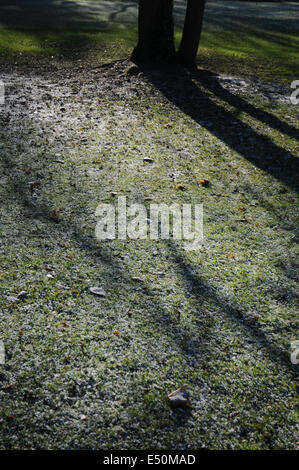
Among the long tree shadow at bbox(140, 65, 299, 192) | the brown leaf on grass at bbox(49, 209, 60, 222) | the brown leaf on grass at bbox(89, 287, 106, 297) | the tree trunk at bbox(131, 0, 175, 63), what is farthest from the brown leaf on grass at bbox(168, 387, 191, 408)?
the tree trunk at bbox(131, 0, 175, 63)

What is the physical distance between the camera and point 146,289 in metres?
3.24

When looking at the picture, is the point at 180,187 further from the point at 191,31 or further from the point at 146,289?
the point at 191,31

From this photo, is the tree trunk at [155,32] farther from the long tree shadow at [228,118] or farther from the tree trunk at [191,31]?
the long tree shadow at [228,118]

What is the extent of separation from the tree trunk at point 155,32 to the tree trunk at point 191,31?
0.28m

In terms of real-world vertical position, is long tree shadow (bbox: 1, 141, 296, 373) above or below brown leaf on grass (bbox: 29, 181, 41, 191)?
below

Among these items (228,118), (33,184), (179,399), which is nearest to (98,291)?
(179,399)

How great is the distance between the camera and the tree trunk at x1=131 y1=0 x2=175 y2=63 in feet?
26.7

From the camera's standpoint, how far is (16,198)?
4324mm

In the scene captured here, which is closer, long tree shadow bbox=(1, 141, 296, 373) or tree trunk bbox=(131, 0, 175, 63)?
long tree shadow bbox=(1, 141, 296, 373)

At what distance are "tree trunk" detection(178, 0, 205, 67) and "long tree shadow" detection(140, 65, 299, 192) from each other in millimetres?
475

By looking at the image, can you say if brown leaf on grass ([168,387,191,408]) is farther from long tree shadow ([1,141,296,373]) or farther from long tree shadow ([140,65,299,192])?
long tree shadow ([140,65,299,192])

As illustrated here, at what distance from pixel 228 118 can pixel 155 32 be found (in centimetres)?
331

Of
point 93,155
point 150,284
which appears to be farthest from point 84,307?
point 93,155

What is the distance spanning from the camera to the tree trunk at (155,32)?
815 cm
